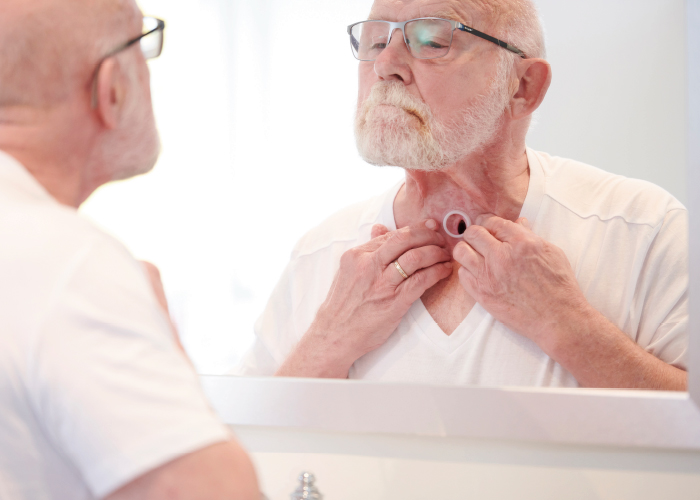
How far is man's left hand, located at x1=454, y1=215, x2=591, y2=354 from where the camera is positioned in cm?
80

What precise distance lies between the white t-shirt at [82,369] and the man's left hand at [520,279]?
54 cm

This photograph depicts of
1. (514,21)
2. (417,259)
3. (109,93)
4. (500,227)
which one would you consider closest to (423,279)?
(417,259)

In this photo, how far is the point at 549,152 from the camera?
2.70 ft

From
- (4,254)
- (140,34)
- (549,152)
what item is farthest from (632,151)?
(4,254)

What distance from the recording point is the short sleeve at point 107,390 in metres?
0.36

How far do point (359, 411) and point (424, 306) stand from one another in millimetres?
179

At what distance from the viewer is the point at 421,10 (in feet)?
2.93

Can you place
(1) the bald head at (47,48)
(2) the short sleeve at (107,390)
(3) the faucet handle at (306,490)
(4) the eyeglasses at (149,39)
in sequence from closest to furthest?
(2) the short sleeve at (107,390) → (1) the bald head at (47,48) → (4) the eyeglasses at (149,39) → (3) the faucet handle at (306,490)

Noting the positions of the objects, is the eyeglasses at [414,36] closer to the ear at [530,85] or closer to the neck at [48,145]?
the ear at [530,85]

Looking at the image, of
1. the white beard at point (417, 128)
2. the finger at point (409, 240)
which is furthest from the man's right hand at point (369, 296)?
the white beard at point (417, 128)

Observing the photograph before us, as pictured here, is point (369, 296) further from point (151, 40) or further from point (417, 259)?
point (151, 40)

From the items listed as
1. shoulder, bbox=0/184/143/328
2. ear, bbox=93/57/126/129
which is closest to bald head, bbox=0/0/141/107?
ear, bbox=93/57/126/129

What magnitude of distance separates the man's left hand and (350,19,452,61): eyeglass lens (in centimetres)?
27

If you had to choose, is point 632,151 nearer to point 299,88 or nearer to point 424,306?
point 424,306
